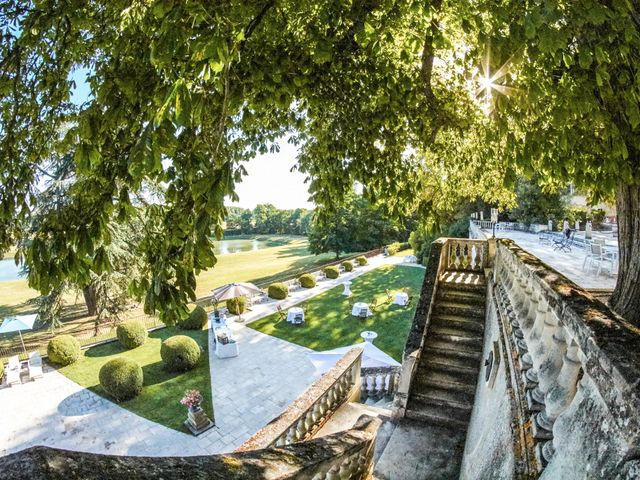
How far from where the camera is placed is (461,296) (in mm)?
9062

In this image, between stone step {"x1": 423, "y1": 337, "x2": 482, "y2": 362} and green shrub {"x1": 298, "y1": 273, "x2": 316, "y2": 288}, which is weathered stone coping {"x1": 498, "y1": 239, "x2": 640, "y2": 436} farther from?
green shrub {"x1": 298, "y1": 273, "x2": 316, "y2": 288}

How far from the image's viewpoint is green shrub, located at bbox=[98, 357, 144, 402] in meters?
11.9

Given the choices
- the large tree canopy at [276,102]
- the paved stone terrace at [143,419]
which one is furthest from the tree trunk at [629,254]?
the paved stone terrace at [143,419]

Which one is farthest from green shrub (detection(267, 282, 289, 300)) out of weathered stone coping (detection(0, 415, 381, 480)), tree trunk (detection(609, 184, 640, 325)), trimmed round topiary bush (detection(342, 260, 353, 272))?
weathered stone coping (detection(0, 415, 381, 480))

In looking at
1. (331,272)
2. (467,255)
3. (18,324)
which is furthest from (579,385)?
(331,272)

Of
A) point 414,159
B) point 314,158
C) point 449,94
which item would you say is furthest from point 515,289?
point 314,158

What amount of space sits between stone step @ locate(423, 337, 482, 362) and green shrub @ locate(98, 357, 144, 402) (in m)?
10.1

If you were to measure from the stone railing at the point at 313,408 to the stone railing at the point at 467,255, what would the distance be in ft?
15.6

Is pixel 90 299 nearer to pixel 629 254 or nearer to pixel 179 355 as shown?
pixel 179 355

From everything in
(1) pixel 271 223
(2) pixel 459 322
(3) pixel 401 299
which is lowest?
(3) pixel 401 299

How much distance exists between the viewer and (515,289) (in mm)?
5031

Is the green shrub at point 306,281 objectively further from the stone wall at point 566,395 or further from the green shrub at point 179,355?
the stone wall at point 566,395

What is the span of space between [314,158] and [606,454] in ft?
17.2

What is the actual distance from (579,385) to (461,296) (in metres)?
7.53
